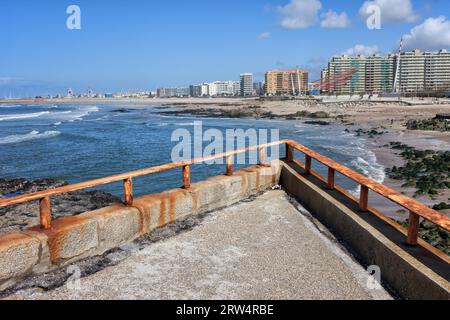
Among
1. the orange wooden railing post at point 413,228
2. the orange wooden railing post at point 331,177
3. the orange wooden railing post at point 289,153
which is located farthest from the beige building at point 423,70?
the orange wooden railing post at point 413,228

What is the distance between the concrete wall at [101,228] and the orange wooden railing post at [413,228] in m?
3.42

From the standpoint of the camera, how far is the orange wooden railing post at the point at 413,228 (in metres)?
4.73

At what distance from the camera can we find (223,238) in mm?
6203

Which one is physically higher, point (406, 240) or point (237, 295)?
point (406, 240)

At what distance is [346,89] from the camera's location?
165125 mm

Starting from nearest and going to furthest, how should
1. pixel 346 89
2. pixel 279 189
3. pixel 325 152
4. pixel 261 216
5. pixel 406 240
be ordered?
pixel 406 240 < pixel 261 216 < pixel 279 189 < pixel 325 152 < pixel 346 89

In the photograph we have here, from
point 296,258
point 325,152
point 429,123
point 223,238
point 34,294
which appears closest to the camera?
point 34,294

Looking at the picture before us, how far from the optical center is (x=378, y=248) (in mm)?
5145

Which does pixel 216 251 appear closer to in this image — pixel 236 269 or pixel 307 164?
pixel 236 269

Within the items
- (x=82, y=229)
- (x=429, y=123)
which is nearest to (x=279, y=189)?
(x=82, y=229)

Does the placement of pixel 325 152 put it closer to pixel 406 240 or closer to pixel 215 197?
pixel 215 197

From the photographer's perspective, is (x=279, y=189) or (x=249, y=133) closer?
(x=279, y=189)

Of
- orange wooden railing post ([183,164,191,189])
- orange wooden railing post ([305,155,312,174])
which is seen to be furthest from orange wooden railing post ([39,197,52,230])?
orange wooden railing post ([305,155,312,174])

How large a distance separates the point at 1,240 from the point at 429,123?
42.4m
